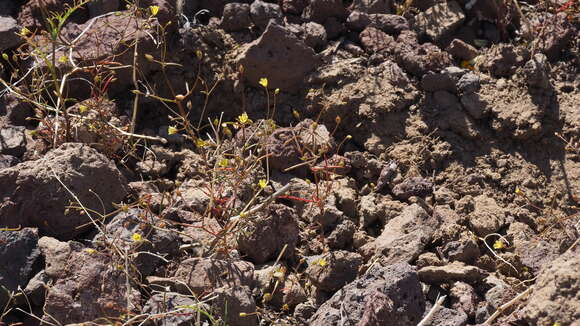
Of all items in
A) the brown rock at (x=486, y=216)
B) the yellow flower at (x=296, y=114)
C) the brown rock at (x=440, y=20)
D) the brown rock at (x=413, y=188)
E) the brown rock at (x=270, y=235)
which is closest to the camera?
the brown rock at (x=270, y=235)

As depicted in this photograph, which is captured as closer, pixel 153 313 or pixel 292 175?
pixel 153 313

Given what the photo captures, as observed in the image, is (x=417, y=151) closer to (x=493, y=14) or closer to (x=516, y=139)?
(x=516, y=139)

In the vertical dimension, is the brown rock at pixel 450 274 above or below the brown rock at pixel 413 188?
below

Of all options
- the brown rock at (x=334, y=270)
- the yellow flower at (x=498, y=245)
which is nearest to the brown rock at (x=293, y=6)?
the brown rock at (x=334, y=270)

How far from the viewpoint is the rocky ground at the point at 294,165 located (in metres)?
3.38

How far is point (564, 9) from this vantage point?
460cm

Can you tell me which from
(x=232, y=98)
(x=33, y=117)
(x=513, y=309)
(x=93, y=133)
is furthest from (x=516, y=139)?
(x=33, y=117)

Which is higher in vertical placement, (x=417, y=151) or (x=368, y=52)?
(x=368, y=52)

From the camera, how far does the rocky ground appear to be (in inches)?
133

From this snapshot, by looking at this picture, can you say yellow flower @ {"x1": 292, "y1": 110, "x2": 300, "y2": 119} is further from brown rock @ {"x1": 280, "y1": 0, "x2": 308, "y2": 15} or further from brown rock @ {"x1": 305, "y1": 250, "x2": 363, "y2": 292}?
brown rock @ {"x1": 305, "y1": 250, "x2": 363, "y2": 292}

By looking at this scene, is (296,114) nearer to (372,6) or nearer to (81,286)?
(372,6)

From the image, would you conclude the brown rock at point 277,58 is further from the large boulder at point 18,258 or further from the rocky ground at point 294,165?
the large boulder at point 18,258

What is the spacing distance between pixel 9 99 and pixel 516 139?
3073mm

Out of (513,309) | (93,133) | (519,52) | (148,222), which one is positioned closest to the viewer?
(513,309)
